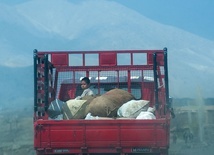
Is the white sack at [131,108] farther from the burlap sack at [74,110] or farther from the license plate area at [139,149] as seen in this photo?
the license plate area at [139,149]

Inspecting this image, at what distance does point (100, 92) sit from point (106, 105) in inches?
128

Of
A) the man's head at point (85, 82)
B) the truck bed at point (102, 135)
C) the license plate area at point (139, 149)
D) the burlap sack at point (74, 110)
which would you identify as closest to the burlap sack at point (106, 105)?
the burlap sack at point (74, 110)

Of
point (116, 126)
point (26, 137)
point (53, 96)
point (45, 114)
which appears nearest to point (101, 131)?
point (116, 126)

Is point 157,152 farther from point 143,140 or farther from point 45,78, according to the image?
point 45,78

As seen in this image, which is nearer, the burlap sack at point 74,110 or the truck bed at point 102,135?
the truck bed at point 102,135

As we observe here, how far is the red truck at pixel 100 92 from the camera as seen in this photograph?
9.41 metres

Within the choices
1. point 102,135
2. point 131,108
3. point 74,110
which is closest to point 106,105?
point 131,108

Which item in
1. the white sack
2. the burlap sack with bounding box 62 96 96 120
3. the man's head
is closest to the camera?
the white sack

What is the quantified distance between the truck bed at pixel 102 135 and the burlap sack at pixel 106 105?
79 cm

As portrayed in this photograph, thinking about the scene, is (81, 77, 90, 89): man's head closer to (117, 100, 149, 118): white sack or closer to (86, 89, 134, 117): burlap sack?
(86, 89, 134, 117): burlap sack

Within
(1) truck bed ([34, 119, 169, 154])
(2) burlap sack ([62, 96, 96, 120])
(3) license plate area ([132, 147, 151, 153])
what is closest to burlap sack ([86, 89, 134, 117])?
(2) burlap sack ([62, 96, 96, 120])

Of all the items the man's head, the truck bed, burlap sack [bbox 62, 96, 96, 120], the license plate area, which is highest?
the man's head

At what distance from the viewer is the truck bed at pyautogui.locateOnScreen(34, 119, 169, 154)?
370 inches

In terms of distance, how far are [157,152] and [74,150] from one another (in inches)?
51.7
